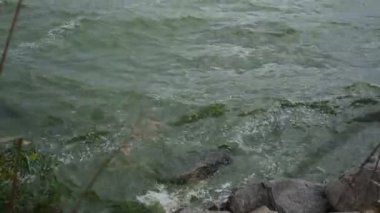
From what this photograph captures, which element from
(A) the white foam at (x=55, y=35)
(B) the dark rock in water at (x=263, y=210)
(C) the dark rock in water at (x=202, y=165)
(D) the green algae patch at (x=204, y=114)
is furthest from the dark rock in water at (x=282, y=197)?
(A) the white foam at (x=55, y=35)

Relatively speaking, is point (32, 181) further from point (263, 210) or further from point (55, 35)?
point (55, 35)

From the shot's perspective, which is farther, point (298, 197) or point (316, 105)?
point (316, 105)

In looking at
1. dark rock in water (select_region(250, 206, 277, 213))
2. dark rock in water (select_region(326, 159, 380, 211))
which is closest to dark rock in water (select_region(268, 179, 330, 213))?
dark rock in water (select_region(326, 159, 380, 211))

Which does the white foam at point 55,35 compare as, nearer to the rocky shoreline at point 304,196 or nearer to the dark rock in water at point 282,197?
the rocky shoreline at point 304,196

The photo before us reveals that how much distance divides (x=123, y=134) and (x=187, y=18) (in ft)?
14.2

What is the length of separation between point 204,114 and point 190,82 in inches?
43.5

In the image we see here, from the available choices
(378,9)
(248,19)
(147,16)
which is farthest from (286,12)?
(147,16)

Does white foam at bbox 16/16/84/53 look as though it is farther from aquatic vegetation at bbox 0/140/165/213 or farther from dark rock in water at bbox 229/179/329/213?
dark rock in water at bbox 229/179/329/213

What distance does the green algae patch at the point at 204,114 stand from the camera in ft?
23.1

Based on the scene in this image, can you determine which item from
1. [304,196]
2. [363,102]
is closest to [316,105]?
[363,102]

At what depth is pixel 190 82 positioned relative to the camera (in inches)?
324

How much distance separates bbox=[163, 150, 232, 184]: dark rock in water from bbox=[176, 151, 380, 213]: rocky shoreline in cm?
63

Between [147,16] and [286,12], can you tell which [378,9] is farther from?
[147,16]

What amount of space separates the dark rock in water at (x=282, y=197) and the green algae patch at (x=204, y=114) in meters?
1.90
